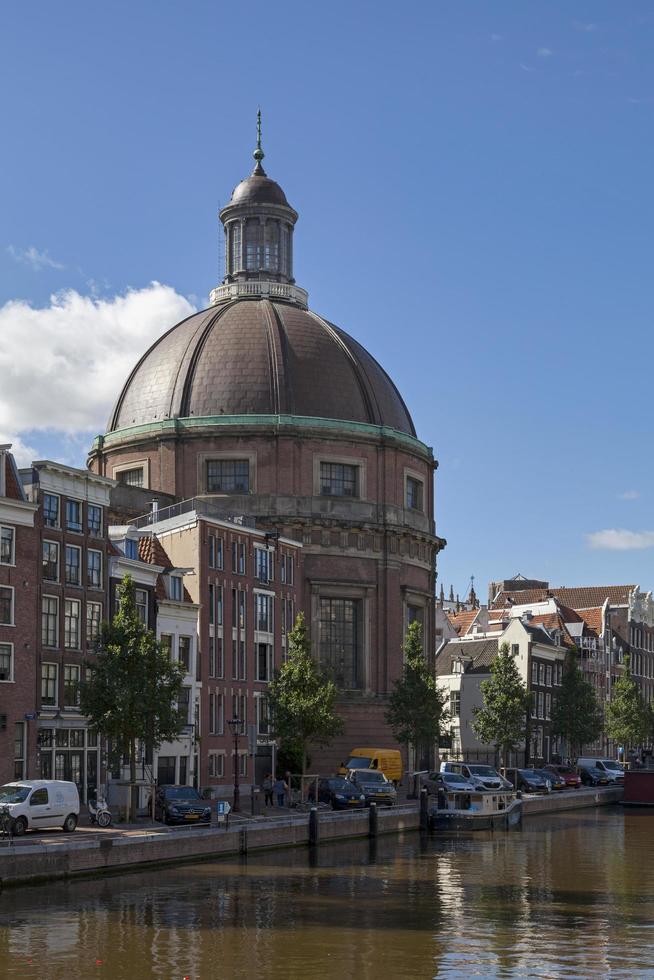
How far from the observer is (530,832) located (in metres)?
75.6

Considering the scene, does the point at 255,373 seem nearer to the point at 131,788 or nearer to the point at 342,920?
the point at 131,788

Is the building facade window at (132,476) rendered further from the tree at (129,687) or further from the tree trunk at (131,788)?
the tree at (129,687)

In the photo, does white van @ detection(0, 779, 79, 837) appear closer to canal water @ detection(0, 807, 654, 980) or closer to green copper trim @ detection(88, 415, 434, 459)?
canal water @ detection(0, 807, 654, 980)

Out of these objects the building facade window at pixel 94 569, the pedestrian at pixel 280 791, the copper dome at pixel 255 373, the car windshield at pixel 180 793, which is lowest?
the pedestrian at pixel 280 791

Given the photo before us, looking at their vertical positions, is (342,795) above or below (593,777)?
above

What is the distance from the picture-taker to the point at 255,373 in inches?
4296

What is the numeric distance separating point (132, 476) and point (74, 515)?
4132cm

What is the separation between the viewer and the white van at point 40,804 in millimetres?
52812

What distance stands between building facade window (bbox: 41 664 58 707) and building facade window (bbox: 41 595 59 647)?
1.06 meters

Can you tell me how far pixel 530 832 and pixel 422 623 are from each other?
135ft

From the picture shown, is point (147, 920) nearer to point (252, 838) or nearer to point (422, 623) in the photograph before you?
point (252, 838)

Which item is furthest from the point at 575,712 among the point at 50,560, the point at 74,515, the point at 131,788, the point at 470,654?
the point at 131,788

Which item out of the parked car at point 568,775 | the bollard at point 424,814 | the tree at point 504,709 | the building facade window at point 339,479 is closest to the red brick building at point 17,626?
the bollard at point 424,814

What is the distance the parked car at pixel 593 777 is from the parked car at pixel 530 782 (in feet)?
47.4
